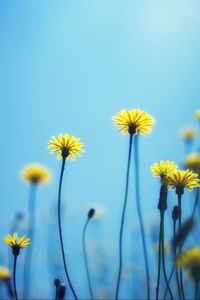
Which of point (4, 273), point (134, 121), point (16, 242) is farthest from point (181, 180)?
point (4, 273)

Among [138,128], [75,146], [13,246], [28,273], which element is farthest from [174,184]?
[28,273]

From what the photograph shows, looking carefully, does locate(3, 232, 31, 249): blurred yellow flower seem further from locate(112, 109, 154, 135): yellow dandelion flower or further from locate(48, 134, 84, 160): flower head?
locate(112, 109, 154, 135): yellow dandelion flower

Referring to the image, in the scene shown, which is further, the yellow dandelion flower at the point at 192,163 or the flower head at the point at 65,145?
the yellow dandelion flower at the point at 192,163

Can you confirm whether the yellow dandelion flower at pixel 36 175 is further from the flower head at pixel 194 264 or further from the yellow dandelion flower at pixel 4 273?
the flower head at pixel 194 264

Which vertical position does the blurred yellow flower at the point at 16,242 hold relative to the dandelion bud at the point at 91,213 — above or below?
below

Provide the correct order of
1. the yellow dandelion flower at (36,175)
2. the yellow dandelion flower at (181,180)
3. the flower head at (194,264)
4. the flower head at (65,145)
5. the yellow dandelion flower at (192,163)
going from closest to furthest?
the flower head at (194,264), the yellow dandelion flower at (181,180), the flower head at (65,145), the yellow dandelion flower at (192,163), the yellow dandelion flower at (36,175)

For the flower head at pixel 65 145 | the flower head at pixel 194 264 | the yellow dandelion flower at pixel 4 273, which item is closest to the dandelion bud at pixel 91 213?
the flower head at pixel 65 145

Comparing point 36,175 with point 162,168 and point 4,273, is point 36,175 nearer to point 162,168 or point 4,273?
point 4,273
